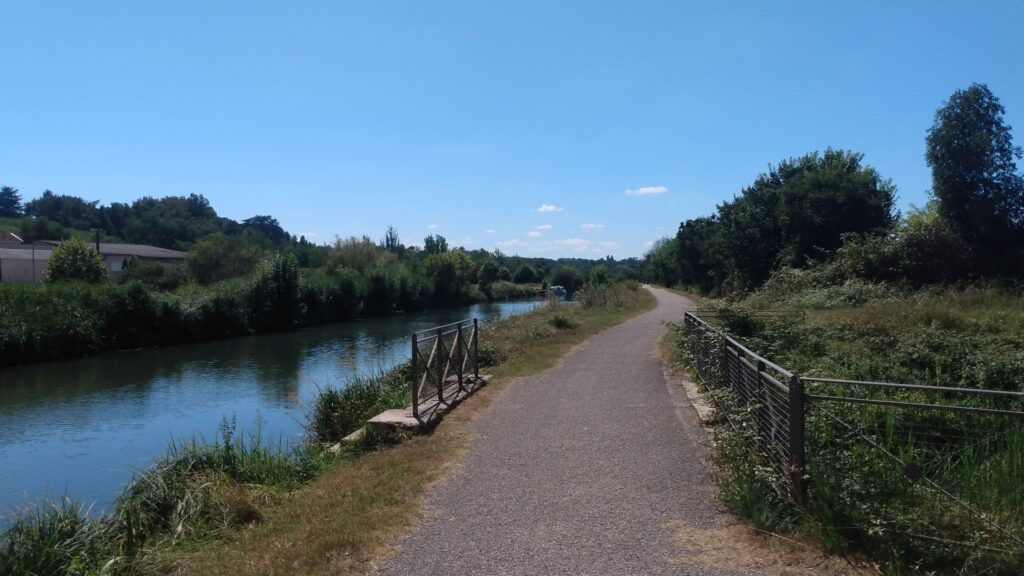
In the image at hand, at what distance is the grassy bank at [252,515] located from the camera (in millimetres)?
5387

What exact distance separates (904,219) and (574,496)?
3380 cm

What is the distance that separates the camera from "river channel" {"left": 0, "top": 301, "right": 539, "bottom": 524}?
11.9m

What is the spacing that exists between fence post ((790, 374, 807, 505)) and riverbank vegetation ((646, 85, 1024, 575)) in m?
0.09

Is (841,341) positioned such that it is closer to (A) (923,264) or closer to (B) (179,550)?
(B) (179,550)

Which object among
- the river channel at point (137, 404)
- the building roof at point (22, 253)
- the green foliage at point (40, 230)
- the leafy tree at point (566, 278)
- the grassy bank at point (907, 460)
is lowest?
the river channel at point (137, 404)

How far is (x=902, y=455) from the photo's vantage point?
5.70m

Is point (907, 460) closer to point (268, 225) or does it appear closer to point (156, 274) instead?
point (156, 274)

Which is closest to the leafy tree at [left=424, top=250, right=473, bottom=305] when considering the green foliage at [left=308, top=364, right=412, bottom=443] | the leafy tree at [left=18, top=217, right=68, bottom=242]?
the leafy tree at [left=18, top=217, right=68, bottom=242]

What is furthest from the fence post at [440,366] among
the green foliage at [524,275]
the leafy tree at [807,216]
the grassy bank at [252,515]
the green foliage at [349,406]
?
the green foliage at [524,275]

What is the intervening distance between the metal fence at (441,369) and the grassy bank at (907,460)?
421cm

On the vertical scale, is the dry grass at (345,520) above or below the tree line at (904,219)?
below

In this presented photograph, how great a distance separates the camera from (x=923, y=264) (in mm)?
27281

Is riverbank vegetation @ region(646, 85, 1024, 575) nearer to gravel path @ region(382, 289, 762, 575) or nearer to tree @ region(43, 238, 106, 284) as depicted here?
gravel path @ region(382, 289, 762, 575)

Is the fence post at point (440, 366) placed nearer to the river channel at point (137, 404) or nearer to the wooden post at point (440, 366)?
the wooden post at point (440, 366)
